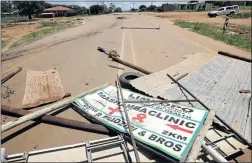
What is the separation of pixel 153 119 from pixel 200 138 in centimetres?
108

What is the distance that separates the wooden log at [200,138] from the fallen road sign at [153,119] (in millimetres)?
83

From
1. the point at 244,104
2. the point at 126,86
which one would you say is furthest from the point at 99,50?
the point at 244,104

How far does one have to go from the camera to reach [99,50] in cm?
1232

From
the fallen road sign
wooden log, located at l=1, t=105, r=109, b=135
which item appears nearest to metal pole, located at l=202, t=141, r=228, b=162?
the fallen road sign

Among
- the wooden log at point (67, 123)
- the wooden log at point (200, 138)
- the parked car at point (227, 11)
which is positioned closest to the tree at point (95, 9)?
the parked car at point (227, 11)

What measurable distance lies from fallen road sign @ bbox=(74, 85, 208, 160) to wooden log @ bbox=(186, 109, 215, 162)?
83 millimetres

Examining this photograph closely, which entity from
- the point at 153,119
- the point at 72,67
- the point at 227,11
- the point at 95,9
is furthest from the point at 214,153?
the point at 95,9

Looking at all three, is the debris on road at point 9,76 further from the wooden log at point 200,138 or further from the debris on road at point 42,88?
the wooden log at point 200,138

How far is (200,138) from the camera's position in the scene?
385 centimetres

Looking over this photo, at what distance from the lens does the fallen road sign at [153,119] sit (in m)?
3.84

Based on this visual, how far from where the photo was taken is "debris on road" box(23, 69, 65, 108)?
6.02 metres

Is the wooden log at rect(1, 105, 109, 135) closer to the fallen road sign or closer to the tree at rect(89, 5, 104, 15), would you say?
the fallen road sign

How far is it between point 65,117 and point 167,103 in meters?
2.52

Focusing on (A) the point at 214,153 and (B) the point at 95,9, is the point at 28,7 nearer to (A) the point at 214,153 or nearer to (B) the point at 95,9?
(B) the point at 95,9
